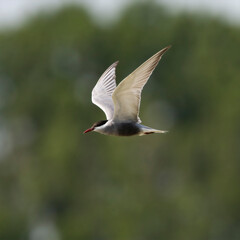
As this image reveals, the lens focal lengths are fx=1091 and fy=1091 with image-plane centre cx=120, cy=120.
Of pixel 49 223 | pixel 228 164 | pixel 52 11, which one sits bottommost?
pixel 49 223

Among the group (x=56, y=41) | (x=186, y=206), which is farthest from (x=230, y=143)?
(x=56, y=41)

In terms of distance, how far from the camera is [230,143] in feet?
104

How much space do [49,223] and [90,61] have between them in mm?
6499

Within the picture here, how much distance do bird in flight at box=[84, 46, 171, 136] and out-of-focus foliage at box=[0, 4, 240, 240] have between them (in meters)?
17.0

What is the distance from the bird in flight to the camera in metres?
9.95

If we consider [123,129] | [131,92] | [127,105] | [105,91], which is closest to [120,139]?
[105,91]

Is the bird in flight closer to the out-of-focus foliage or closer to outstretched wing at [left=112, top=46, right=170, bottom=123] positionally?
outstretched wing at [left=112, top=46, right=170, bottom=123]

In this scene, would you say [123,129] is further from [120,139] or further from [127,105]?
[120,139]

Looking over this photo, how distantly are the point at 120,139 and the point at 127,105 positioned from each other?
2086 centimetres

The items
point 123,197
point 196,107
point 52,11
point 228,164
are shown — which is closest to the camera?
point 123,197

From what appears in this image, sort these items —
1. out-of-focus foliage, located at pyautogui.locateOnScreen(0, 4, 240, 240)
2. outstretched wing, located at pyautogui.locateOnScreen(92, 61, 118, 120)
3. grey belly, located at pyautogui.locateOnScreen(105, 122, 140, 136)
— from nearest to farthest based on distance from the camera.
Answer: grey belly, located at pyautogui.locateOnScreen(105, 122, 140, 136), outstretched wing, located at pyautogui.locateOnScreen(92, 61, 118, 120), out-of-focus foliage, located at pyautogui.locateOnScreen(0, 4, 240, 240)

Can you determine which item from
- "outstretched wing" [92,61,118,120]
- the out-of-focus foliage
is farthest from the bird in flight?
the out-of-focus foliage

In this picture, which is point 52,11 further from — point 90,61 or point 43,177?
point 43,177

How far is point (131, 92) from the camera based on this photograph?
33.5ft
